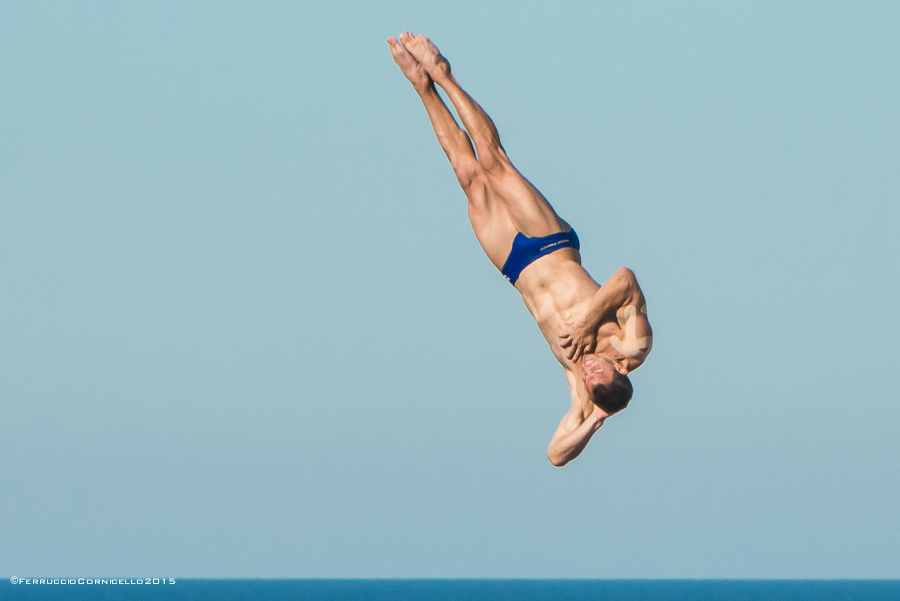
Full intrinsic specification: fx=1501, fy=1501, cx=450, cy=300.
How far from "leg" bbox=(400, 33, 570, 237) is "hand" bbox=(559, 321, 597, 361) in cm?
175

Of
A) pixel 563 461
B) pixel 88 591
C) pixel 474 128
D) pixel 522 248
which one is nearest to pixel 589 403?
pixel 563 461

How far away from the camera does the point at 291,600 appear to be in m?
161

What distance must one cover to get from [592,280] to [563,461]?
199 cm

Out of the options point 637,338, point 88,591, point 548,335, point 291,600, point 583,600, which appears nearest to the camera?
point 637,338

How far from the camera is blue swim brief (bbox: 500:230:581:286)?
16.6 meters

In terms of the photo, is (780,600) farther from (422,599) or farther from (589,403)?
(589,403)

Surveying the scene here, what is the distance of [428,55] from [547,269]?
281cm

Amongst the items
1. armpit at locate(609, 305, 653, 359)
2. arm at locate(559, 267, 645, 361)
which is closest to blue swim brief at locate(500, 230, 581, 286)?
arm at locate(559, 267, 645, 361)

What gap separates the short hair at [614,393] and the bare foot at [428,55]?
4142 millimetres

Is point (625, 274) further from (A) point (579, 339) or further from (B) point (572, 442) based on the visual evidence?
(B) point (572, 442)

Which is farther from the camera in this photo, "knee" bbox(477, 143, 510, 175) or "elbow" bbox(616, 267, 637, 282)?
"knee" bbox(477, 143, 510, 175)

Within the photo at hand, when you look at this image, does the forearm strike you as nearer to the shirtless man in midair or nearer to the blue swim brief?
the shirtless man in midair

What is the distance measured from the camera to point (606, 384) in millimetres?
15070

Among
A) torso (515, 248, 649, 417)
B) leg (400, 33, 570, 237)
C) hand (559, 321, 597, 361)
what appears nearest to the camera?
hand (559, 321, 597, 361)
